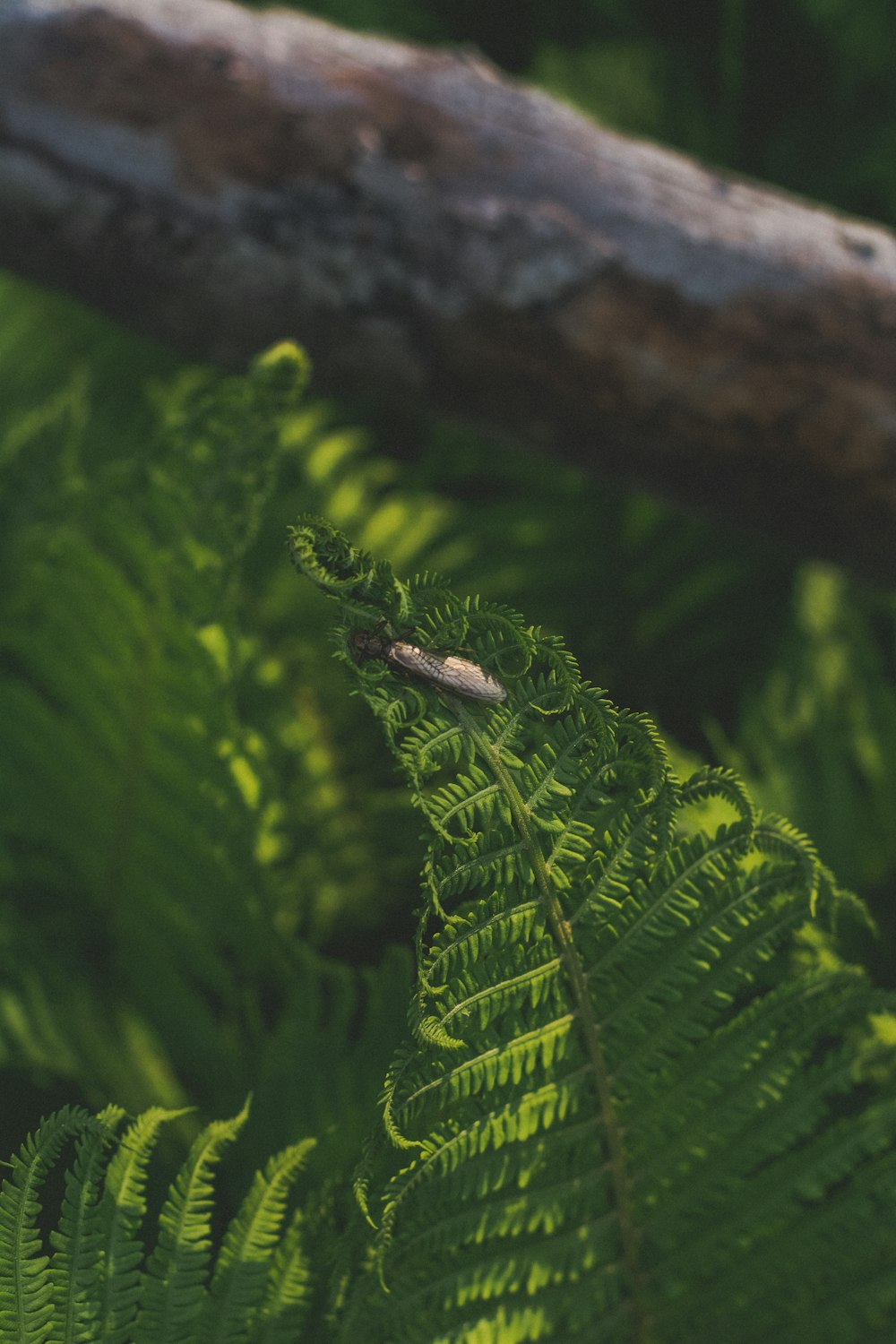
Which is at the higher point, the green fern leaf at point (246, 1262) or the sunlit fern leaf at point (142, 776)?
the sunlit fern leaf at point (142, 776)

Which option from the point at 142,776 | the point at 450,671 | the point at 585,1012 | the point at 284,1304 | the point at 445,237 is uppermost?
the point at 445,237

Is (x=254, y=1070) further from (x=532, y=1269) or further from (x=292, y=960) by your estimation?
(x=532, y=1269)

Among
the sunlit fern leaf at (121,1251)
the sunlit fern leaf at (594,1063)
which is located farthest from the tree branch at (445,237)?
the sunlit fern leaf at (121,1251)

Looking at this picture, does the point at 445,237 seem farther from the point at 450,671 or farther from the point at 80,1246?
the point at 80,1246

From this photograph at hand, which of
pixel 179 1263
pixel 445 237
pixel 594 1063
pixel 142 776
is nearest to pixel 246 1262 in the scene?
pixel 179 1263

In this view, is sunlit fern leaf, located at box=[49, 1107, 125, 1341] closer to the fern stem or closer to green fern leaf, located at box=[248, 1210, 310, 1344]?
green fern leaf, located at box=[248, 1210, 310, 1344]

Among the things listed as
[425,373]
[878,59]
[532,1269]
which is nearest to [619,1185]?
[532,1269]

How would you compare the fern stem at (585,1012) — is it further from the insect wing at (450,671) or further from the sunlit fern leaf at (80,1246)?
the sunlit fern leaf at (80,1246)
